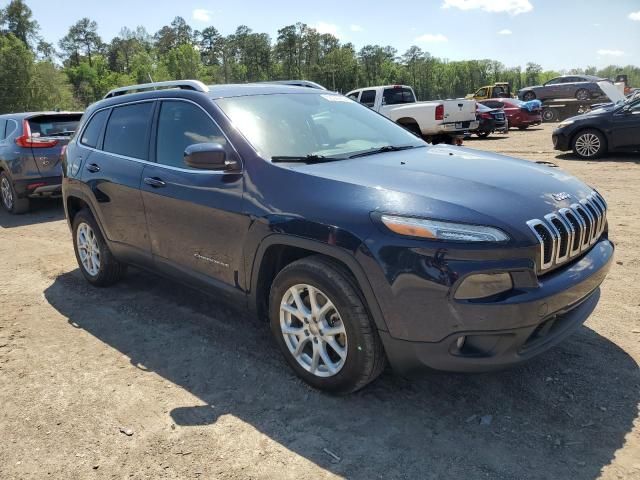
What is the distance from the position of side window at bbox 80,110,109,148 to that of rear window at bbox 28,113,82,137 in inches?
178

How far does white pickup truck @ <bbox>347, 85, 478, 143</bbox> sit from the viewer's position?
612 inches

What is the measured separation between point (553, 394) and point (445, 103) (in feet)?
47.3

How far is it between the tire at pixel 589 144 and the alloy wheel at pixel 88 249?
1140cm

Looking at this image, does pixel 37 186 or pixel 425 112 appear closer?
pixel 37 186

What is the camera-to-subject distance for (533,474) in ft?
8.04

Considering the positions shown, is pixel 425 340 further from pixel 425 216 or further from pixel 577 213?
pixel 577 213

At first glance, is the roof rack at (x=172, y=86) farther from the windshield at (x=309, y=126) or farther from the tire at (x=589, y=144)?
the tire at (x=589, y=144)

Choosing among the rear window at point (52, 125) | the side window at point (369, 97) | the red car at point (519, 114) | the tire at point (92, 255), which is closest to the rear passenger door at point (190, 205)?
the tire at point (92, 255)

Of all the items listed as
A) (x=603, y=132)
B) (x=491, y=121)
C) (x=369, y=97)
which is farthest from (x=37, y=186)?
(x=491, y=121)

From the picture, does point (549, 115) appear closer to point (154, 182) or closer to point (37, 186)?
point (37, 186)

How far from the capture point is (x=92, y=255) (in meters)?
5.16

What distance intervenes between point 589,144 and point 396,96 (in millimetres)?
6367

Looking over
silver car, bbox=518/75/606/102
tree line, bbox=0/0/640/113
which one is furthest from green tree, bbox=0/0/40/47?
silver car, bbox=518/75/606/102

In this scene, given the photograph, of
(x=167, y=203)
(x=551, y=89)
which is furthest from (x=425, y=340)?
(x=551, y=89)
